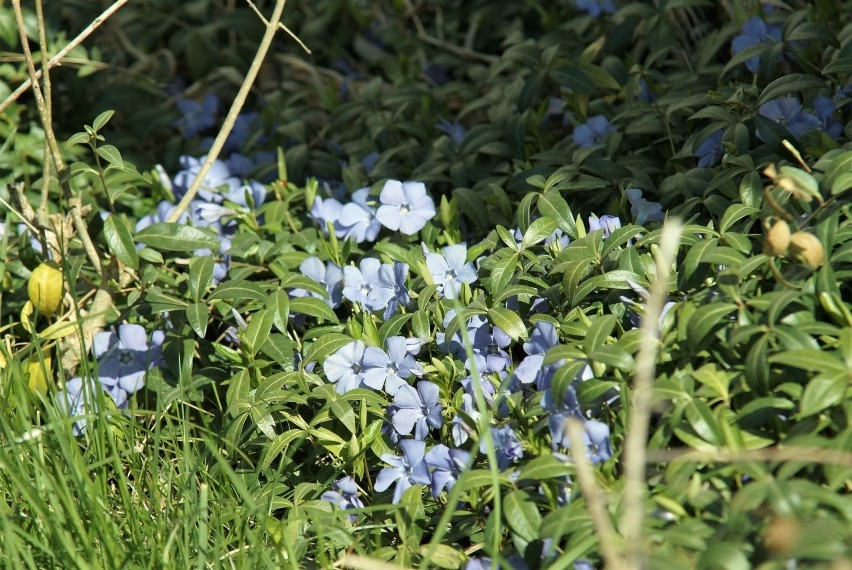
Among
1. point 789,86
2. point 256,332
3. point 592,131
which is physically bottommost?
point 256,332

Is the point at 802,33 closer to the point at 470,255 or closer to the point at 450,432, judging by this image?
the point at 470,255

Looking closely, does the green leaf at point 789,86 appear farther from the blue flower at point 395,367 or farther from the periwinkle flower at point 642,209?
the blue flower at point 395,367

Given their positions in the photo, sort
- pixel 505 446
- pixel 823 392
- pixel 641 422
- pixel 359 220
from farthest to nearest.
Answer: pixel 359 220
pixel 505 446
pixel 823 392
pixel 641 422

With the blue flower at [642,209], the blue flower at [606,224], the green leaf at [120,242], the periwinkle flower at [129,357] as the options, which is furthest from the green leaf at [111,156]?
the blue flower at [642,209]

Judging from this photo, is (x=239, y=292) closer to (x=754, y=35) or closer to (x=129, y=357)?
(x=129, y=357)

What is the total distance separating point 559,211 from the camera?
192cm

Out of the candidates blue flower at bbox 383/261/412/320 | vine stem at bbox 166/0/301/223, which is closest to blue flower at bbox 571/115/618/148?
blue flower at bbox 383/261/412/320

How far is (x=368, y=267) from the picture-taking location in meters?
1.95

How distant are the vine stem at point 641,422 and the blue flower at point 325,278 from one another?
734 millimetres

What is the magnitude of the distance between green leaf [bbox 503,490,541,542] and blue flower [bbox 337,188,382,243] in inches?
37.0

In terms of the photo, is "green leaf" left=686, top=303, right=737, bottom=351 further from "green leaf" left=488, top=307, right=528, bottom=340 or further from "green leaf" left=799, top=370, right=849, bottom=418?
"green leaf" left=488, top=307, right=528, bottom=340

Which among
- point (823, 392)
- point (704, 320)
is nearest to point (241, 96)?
point (704, 320)

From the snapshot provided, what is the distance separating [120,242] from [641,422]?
51.2 inches

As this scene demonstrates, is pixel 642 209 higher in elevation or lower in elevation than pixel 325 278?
higher
